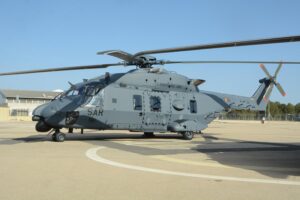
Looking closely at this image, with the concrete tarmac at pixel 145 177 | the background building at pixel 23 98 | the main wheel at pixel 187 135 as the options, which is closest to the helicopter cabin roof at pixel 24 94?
the background building at pixel 23 98

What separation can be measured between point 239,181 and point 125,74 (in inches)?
477

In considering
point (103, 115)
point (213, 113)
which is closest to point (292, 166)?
point (103, 115)

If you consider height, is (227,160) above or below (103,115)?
below

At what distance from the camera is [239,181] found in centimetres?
737

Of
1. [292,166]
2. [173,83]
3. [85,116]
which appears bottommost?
[292,166]

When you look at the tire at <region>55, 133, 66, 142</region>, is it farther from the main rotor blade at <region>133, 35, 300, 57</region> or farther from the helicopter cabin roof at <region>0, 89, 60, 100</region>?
the helicopter cabin roof at <region>0, 89, 60, 100</region>

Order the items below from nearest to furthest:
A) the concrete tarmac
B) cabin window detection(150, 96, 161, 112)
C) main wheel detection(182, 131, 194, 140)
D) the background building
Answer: the concrete tarmac → cabin window detection(150, 96, 161, 112) → main wheel detection(182, 131, 194, 140) → the background building

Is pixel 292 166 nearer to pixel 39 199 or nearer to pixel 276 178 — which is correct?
pixel 276 178

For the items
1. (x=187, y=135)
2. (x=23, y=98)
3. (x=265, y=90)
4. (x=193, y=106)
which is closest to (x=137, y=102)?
(x=187, y=135)

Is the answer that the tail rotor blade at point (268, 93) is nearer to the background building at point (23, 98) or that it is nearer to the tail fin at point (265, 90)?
the tail fin at point (265, 90)

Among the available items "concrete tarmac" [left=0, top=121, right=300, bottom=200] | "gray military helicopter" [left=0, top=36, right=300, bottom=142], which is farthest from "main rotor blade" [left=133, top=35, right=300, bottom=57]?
"gray military helicopter" [left=0, top=36, right=300, bottom=142]

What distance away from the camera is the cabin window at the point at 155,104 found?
1939cm

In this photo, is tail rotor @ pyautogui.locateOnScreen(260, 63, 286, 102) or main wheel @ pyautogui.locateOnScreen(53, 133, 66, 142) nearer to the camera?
main wheel @ pyautogui.locateOnScreen(53, 133, 66, 142)

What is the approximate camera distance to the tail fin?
24562 millimetres
